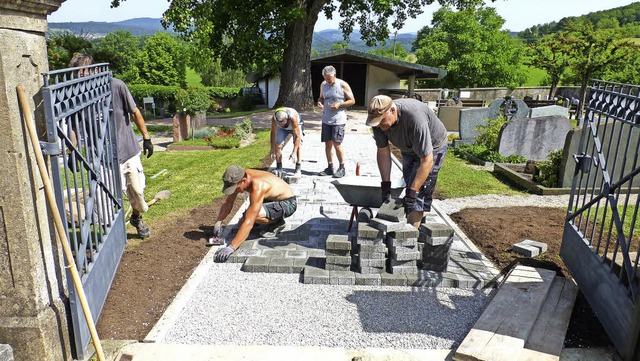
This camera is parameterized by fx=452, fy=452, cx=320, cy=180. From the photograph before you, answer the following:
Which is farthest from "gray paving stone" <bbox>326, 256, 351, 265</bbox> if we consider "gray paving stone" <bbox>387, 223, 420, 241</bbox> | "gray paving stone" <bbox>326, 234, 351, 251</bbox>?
"gray paving stone" <bbox>387, 223, 420, 241</bbox>

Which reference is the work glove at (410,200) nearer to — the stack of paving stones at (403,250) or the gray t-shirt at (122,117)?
the stack of paving stones at (403,250)

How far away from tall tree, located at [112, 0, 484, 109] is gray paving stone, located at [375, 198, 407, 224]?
14.8 m

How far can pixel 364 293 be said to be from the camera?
14.1 feet

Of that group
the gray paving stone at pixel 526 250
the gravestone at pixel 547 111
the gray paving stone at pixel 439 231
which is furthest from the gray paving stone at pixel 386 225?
the gravestone at pixel 547 111

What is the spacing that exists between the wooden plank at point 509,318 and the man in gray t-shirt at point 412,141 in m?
1.24

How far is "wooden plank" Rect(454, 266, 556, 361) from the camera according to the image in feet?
10.7

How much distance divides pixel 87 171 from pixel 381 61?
2144 cm

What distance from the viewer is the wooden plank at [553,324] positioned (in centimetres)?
326

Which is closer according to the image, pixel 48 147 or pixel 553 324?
pixel 48 147

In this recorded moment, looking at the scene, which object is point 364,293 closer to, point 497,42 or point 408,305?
point 408,305

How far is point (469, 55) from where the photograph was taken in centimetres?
4069

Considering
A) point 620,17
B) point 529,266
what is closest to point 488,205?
point 529,266

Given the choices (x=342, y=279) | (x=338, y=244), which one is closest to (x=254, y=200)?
(x=338, y=244)

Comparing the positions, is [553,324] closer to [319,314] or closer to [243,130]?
[319,314]
